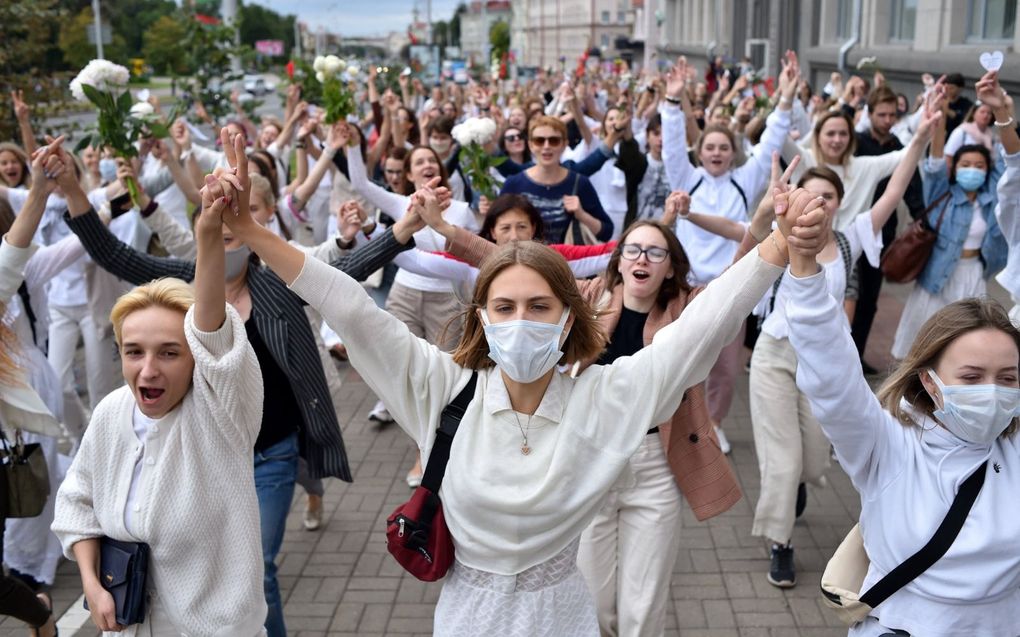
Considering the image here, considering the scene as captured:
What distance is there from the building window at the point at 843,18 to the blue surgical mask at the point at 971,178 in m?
17.0

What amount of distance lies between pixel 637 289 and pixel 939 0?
14131 mm

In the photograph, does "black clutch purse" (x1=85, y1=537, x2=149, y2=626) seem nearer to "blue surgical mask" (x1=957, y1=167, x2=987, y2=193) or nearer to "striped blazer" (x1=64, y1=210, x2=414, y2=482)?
"striped blazer" (x1=64, y1=210, x2=414, y2=482)

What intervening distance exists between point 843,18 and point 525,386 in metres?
22.9

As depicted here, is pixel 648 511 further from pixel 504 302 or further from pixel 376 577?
pixel 376 577

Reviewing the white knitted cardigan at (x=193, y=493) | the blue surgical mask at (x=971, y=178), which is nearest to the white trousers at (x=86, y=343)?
A: the white knitted cardigan at (x=193, y=493)

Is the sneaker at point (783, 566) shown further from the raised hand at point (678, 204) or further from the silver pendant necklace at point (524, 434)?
the silver pendant necklace at point (524, 434)

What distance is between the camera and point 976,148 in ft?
22.0

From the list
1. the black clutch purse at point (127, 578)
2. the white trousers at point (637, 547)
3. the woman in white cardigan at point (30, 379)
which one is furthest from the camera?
the woman in white cardigan at point (30, 379)

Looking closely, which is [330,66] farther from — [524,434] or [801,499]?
[524,434]

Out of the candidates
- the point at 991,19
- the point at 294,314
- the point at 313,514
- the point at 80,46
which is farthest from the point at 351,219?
the point at 80,46

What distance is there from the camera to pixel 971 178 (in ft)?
21.7

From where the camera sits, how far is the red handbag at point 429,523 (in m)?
2.80

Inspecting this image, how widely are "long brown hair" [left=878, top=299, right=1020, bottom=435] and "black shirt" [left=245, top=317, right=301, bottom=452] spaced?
2338mm

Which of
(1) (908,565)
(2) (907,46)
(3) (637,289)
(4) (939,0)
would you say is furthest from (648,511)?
(2) (907,46)
